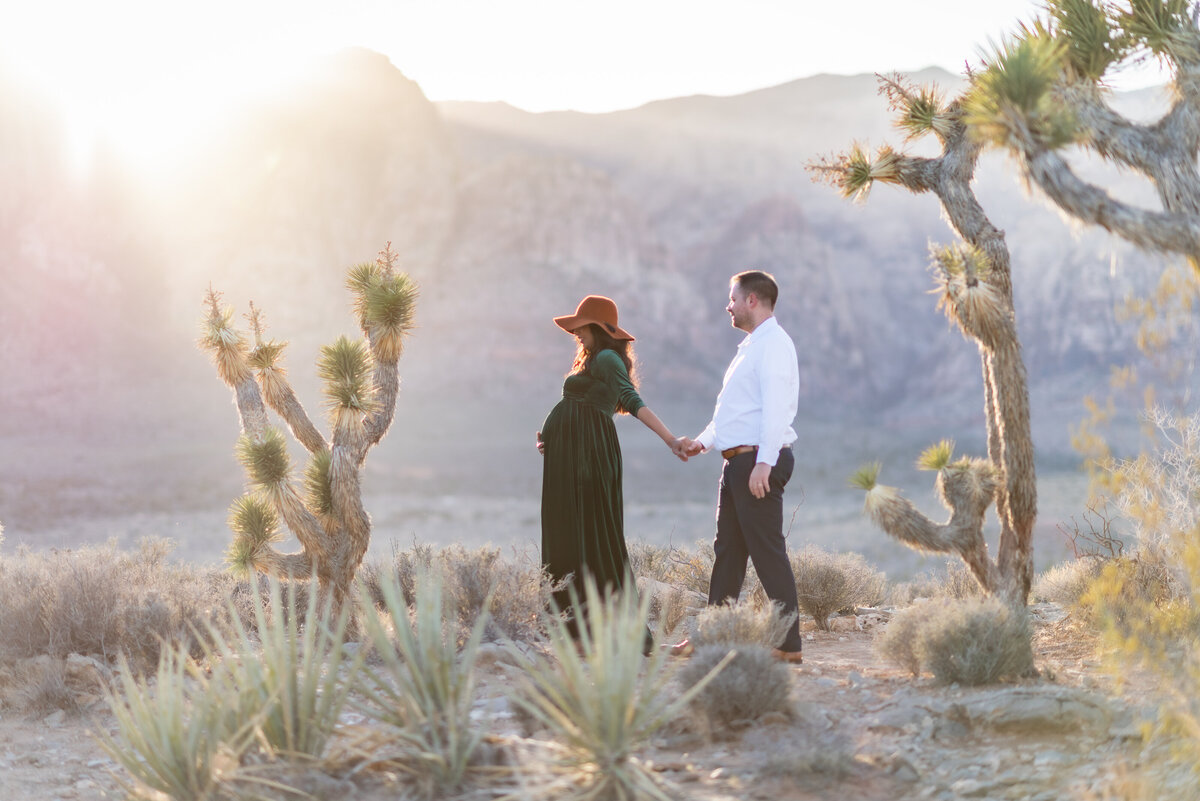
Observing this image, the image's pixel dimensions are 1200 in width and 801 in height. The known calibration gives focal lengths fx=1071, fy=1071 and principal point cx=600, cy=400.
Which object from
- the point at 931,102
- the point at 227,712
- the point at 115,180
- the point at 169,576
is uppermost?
the point at 115,180

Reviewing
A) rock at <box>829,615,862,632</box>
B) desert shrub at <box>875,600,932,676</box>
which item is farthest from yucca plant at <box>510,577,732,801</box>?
rock at <box>829,615,862,632</box>

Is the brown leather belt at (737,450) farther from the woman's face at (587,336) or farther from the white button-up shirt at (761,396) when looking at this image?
the woman's face at (587,336)

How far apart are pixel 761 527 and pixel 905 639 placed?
0.97 metres

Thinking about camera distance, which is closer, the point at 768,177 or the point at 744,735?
the point at 744,735

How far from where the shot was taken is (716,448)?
20.1 ft

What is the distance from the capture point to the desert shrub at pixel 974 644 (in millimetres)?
5344

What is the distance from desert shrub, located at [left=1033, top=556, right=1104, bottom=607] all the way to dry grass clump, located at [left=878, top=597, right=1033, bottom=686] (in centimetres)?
313

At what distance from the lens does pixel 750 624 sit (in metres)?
5.73

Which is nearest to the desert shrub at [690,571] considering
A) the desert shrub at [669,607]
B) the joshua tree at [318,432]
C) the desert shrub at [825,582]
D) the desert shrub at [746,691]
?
the desert shrub at [825,582]

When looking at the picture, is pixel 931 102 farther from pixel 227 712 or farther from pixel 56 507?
pixel 56 507

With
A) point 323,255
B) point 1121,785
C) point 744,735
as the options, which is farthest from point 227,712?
point 323,255

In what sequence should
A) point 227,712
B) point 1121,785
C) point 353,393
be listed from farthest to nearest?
point 353,393 < point 227,712 < point 1121,785

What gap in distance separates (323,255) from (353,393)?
58.6 meters

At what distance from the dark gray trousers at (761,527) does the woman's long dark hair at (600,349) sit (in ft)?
2.88
